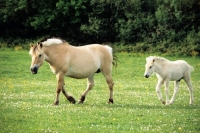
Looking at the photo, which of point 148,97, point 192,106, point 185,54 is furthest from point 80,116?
point 185,54

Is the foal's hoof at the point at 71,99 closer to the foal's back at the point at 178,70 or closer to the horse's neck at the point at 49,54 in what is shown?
the horse's neck at the point at 49,54

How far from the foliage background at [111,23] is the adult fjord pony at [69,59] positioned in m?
28.4

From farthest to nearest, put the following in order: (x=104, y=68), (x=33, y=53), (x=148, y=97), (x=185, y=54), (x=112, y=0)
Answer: (x=112, y=0), (x=185, y=54), (x=148, y=97), (x=104, y=68), (x=33, y=53)

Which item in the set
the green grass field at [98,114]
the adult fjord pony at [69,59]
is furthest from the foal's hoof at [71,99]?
the green grass field at [98,114]

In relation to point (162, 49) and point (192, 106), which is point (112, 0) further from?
point (192, 106)

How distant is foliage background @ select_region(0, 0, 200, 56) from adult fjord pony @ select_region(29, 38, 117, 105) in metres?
28.4

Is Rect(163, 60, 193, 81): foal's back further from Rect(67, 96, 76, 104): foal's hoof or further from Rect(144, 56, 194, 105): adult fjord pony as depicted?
Rect(67, 96, 76, 104): foal's hoof

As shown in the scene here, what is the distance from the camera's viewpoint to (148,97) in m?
20.0

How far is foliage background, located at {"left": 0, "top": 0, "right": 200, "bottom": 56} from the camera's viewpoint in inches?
1929

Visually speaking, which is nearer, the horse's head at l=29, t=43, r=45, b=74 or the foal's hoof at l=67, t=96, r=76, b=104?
the horse's head at l=29, t=43, r=45, b=74

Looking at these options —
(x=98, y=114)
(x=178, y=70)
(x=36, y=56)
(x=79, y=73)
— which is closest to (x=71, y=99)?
(x=79, y=73)

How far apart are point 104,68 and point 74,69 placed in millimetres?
1391

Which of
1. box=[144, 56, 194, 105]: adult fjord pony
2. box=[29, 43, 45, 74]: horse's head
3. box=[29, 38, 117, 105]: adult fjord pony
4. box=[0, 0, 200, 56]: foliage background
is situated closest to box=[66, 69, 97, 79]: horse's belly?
box=[29, 38, 117, 105]: adult fjord pony

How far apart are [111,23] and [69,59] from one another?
3708 cm
